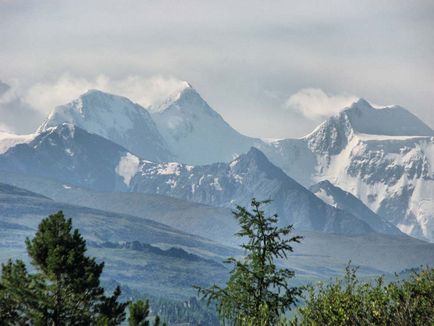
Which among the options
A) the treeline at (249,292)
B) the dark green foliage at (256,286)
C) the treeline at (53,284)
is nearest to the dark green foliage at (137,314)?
the treeline at (249,292)

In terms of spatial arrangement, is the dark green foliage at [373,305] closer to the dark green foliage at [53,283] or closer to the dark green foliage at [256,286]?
the dark green foliage at [256,286]

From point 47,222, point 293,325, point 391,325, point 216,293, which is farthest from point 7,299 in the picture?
point 391,325

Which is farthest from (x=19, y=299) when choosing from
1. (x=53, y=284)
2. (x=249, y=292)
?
(x=249, y=292)

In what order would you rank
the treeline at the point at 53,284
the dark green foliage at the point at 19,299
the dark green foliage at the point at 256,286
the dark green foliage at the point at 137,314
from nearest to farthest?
the dark green foliage at the point at 256,286 → the dark green foliage at the point at 19,299 → the treeline at the point at 53,284 → the dark green foliage at the point at 137,314

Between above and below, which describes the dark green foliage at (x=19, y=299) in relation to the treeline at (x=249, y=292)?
below

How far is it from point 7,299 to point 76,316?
7.28 m

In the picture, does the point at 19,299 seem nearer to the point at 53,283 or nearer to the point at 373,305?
the point at 53,283

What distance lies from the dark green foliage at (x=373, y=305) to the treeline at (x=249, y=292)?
79 mm

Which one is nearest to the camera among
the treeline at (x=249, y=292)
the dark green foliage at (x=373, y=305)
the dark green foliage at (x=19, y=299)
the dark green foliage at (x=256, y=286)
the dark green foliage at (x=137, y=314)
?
the dark green foliage at (x=373, y=305)

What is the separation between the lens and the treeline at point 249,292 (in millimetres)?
79125

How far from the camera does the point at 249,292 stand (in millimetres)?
83125

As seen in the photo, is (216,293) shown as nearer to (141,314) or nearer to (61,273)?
(61,273)

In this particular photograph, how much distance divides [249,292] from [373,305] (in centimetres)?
1129

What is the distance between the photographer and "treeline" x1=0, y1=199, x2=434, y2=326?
7912 cm
